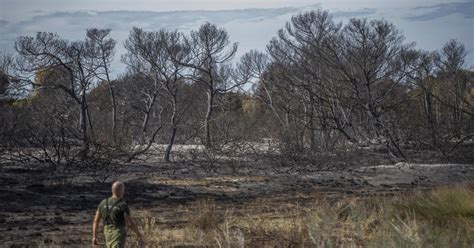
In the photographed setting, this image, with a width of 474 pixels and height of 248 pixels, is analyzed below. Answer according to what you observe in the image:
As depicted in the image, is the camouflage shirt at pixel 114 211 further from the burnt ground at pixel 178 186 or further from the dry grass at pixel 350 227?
the burnt ground at pixel 178 186

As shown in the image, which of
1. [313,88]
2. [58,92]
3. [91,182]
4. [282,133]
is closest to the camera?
[91,182]

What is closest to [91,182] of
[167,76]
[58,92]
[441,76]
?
[167,76]

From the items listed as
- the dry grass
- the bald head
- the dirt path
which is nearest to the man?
the bald head

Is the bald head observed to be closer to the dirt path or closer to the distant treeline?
the dirt path

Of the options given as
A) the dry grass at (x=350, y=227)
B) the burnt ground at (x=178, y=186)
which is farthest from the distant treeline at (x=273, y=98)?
the dry grass at (x=350, y=227)

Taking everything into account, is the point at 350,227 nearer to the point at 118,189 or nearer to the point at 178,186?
the point at 118,189

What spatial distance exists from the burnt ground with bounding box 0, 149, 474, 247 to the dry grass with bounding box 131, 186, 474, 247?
150 cm

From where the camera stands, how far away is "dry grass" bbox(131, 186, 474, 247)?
7.51 meters

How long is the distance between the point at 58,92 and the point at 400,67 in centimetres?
1946

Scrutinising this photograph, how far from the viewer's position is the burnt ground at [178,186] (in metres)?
11.6

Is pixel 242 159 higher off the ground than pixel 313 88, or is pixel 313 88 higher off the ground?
pixel 313 88

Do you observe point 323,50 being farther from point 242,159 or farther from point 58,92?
point 58,92

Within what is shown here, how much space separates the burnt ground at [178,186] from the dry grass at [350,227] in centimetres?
150

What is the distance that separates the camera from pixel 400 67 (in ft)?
105
